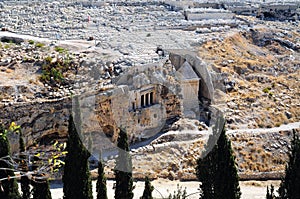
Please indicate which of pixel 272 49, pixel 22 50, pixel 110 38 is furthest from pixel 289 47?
pixel 22 50

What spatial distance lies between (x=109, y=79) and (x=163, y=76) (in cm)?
271

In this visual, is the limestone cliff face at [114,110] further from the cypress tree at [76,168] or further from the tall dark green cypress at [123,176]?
the cypress tree at [76,168]

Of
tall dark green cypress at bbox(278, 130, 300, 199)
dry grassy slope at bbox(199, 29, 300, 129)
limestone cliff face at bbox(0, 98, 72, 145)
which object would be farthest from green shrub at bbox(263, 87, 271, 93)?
limestone cliff face at bbox(0, 98, 72, 145)

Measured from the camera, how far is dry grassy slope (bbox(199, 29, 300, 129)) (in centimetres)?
2316

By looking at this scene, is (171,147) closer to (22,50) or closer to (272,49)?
(22,50)

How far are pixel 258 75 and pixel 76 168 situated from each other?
1680 cm

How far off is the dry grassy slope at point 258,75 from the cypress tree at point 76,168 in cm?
1069

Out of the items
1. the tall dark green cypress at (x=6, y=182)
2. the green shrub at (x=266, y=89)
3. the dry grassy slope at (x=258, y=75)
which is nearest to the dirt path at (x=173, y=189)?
the tall dark green cypress at (x=6, y=182)

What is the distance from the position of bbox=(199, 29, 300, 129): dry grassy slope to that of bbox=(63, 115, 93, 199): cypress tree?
10.7 meters

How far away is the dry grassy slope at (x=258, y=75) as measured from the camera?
Result: 23156 mm

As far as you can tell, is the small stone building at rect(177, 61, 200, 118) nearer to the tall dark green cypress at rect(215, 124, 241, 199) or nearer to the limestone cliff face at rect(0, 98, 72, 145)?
the limestone cliff face at rect(0, 98, 72, 145)

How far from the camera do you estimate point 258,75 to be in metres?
26.9

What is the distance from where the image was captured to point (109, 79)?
62.3 feet

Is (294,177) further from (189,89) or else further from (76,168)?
(189,89)
